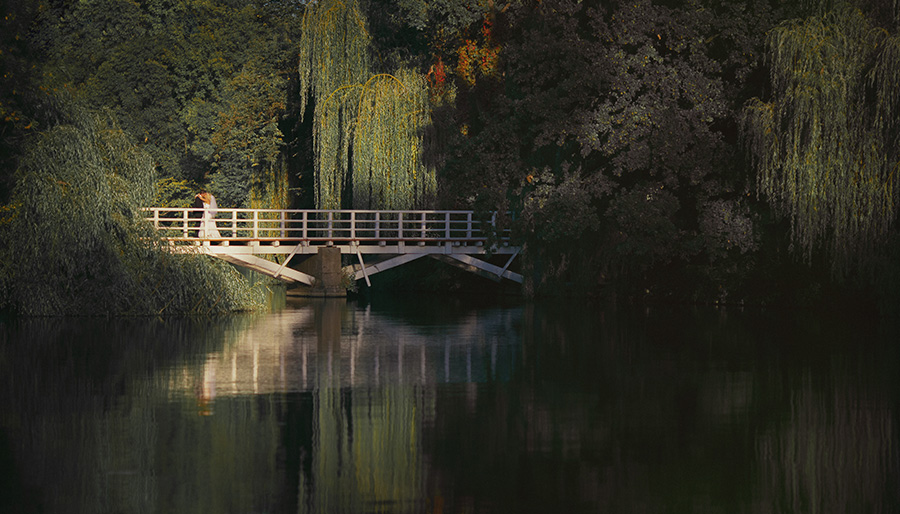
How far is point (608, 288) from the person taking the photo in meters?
38.4

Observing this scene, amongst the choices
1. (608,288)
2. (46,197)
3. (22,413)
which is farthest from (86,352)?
(608,288)

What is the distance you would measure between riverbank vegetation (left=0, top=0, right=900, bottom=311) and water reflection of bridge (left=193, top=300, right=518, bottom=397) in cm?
590

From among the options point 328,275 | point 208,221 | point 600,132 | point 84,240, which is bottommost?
point 328,275

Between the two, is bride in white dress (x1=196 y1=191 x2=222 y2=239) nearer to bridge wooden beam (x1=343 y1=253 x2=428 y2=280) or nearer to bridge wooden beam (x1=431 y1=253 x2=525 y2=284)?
bridge wooden beam (x1=343 y1=253 x2=428 y2=280)

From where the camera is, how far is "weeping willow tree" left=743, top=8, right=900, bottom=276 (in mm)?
28516

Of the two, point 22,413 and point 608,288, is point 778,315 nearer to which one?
point 608,288

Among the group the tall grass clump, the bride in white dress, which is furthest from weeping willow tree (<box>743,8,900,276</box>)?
the bride in white dress

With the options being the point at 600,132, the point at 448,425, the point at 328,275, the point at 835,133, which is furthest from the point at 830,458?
the point at 328,275

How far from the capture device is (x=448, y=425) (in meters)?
11.3

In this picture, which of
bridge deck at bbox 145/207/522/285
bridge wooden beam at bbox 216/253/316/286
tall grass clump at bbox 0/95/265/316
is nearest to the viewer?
tall grass clump at bbox 0/95/265/316

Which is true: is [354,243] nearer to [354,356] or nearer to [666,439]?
[354,356]

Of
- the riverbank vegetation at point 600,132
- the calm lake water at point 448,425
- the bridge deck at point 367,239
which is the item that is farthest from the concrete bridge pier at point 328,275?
the calm lake water at point 448,425

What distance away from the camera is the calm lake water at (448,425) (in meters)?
8.30

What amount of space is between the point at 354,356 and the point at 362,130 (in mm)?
23849
